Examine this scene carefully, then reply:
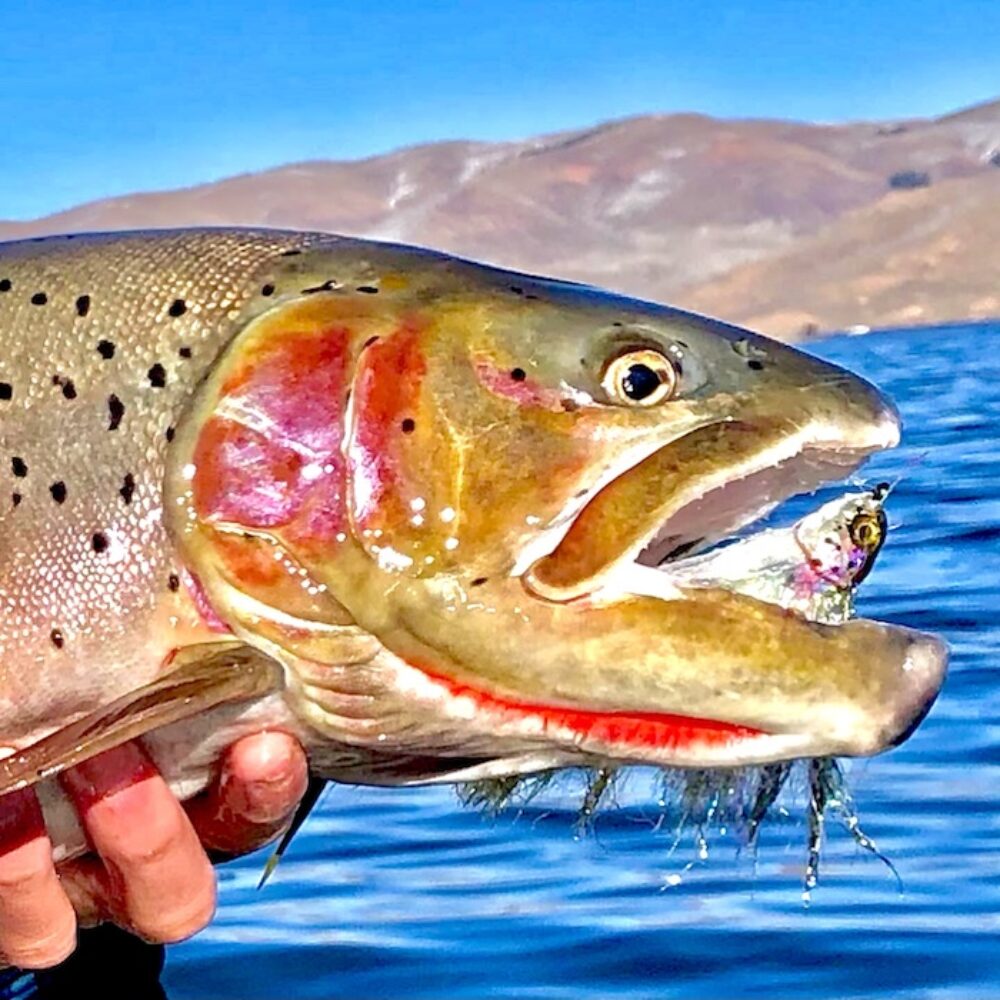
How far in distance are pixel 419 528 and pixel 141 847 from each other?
0.67m

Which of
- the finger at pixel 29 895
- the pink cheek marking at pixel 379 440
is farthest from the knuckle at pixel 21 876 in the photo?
the pink cheek marking at pixel 379 440

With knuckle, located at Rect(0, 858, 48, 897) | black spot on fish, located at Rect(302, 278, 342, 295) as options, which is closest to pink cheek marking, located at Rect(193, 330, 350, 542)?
black spot on fish, located at Rect(302, 278, 342, 295)

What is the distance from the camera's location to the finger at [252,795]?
2836 millimetres

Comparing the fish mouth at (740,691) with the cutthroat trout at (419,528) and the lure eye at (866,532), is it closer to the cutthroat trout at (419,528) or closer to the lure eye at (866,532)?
the cutthroat trout at (419,528)

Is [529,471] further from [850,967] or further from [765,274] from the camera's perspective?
[765,274]

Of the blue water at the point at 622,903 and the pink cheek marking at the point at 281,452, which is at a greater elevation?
the pink cheek marking at the point at 281,452

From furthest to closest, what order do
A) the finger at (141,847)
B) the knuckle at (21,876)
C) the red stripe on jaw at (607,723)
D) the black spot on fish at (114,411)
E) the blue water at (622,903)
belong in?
the blue water at (622,903) < the knuckle at (21,876) < the finger at (141,847) < the black spot on fish at (114,411) < the red stripe on jaw at (607,723)

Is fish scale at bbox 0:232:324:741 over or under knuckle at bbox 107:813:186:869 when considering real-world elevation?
over

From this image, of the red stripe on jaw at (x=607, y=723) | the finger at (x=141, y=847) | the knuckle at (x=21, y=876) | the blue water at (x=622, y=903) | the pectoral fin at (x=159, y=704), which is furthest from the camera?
the blue water at (x=622, y=903)

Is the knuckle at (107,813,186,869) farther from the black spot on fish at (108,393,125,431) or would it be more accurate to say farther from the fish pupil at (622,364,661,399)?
the fish pupil at (622,364,661,399)

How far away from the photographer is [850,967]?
4.94 metres

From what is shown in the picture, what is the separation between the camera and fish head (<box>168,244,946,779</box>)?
104 inches

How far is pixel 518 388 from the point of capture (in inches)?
109

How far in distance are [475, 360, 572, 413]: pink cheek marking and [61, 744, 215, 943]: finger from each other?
69 centimetres
